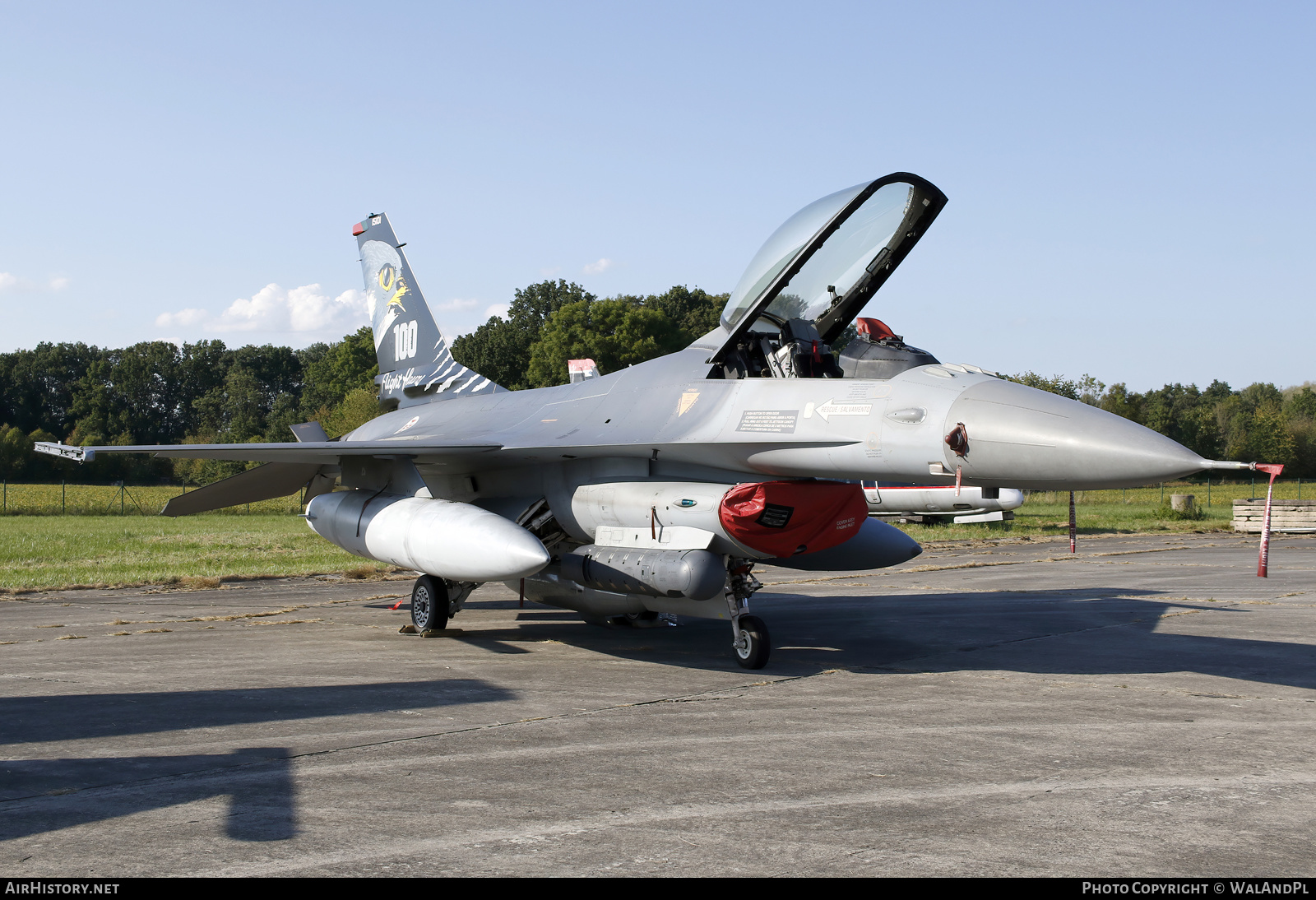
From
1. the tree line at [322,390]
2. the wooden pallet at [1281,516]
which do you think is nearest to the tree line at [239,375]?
the tree line at [322,390]

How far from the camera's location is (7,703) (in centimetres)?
678

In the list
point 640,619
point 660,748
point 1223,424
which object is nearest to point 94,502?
point 640,619

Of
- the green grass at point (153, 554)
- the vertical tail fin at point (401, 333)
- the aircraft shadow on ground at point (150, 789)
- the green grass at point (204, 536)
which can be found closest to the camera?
the aircraft shadow on ground at point (150, 789)

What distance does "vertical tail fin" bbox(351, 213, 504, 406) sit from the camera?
13.7 metres

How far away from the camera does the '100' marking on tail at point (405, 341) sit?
14.1m

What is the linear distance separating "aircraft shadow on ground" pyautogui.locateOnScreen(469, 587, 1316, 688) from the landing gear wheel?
0.50 ft

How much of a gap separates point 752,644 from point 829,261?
3.19 metres

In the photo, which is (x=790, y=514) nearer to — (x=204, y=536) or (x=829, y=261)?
(x=829, y=261)

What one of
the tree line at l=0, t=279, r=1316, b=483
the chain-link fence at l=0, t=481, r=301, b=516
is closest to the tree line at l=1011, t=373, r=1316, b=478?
the tree line at l=0, t=279, r=1316, b=483

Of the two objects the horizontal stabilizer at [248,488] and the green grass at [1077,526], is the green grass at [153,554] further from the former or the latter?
the green grass at [1077,526]

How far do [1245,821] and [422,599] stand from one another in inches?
321

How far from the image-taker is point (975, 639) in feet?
33.1

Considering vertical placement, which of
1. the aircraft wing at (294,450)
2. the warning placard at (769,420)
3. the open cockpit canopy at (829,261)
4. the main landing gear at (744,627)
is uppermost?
the open cockpit canopy at (829,261)

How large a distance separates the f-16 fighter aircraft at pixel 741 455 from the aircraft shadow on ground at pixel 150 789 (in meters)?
3.35
